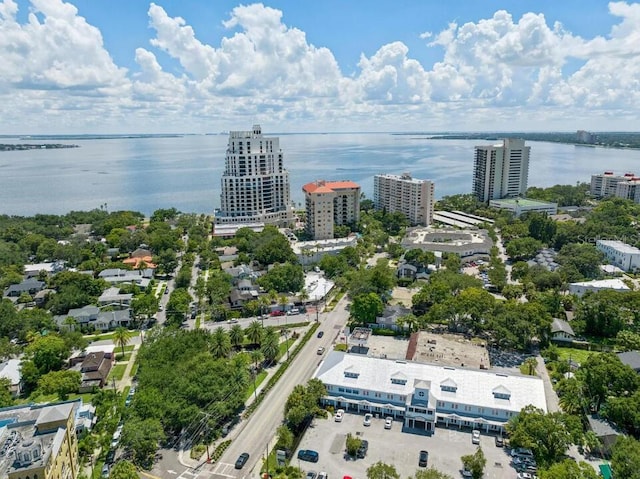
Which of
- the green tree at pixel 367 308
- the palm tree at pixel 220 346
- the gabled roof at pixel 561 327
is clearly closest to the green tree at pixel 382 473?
the palm tree at pixel 220 346

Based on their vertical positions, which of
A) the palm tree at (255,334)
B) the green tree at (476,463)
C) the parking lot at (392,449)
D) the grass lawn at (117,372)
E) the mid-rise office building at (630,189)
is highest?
the mid-rise office building at (630,189)

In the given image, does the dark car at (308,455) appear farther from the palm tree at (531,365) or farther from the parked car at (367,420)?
the palm tree at (531,365)

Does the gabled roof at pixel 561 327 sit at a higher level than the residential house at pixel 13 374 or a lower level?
higher

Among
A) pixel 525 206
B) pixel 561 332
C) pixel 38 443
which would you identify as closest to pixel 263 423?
pixel 38 443

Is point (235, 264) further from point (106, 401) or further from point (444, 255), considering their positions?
point (106, 401)

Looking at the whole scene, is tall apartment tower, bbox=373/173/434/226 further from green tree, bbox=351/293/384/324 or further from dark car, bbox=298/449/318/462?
dark car, bbox=298/449/318/462
